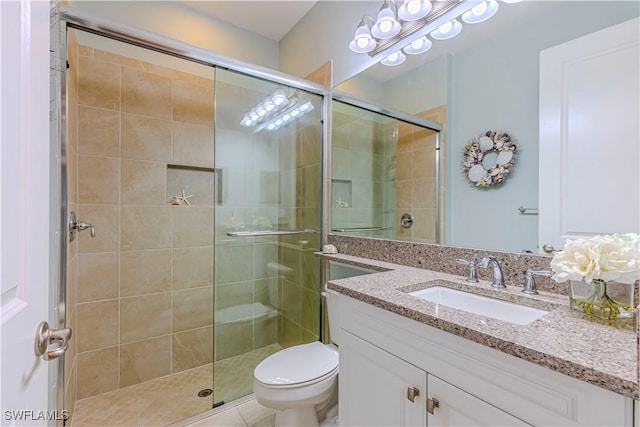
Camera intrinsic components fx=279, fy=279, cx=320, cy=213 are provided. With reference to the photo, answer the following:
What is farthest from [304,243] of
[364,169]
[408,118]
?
[408,118]

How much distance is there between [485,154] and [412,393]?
991mm

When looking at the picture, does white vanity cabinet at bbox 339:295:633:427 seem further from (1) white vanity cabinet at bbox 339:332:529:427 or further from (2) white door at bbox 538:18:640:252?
(2) white door at bbox 538:18:640:252

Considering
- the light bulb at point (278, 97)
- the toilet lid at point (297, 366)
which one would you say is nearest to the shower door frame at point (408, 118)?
the light bulb at point (278, 97)

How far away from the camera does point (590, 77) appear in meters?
0.91

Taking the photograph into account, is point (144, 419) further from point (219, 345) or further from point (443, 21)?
point (443, 21)

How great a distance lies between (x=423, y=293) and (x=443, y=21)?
127 cm

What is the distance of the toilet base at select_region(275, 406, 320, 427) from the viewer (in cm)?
135

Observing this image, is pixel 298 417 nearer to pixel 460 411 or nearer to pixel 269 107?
pixel 460 411

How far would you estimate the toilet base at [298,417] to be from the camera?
135cm

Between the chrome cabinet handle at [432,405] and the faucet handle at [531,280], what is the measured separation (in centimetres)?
51

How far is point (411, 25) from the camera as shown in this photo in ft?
4.80

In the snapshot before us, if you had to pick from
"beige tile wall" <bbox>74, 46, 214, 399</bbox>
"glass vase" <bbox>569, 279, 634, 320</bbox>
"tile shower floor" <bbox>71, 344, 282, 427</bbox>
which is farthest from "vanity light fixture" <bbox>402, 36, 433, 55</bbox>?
"tile shower floor" <bbox>71, 344, 282, 427</bbox>

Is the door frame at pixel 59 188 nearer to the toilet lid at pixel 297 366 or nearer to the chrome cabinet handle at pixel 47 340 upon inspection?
the chrome cabinet handle at pixel 47 340

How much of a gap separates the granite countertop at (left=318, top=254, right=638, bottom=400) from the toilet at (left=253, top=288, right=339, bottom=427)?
1.34 feet
